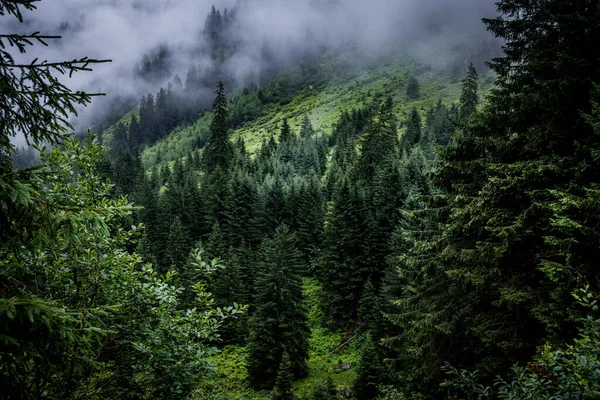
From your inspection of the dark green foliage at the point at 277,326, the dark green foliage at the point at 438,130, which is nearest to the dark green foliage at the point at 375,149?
the dark green foliage at the point at 438,130

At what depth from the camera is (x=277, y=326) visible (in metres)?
29.1

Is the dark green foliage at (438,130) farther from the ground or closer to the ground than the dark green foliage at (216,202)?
farther from the ground

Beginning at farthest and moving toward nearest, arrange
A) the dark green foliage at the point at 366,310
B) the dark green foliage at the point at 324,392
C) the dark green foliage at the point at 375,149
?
the dark green foliage at the point at 375,149
the dark green foliage at the point at 366,310
the dark green foliage at the point at 324,392

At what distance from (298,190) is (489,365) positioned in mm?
47486

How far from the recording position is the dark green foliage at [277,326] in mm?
28625

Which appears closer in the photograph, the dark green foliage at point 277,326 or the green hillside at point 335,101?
the dark green foliage at point 277,326

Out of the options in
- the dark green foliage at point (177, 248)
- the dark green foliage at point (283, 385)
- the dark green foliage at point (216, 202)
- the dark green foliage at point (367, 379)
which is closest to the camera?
the dark green foliage at point (367, 379)

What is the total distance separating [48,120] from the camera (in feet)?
12.9

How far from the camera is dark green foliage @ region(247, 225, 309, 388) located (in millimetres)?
28625

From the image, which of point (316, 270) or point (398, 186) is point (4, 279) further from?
point (316, 270)

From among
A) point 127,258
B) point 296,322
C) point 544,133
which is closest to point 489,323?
point 544,133

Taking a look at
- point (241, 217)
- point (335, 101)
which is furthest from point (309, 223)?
point (335, 101)

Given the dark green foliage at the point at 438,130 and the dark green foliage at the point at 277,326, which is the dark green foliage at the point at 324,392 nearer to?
the dark green foliage at the point at 277,326

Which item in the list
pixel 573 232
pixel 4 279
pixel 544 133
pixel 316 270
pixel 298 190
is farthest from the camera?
pixel 298 190
